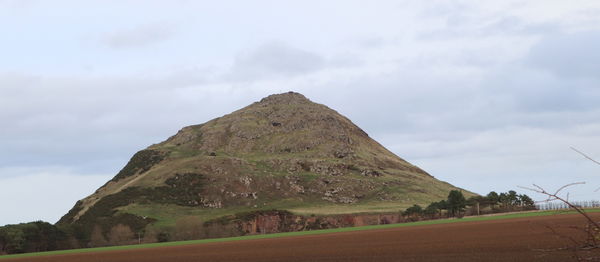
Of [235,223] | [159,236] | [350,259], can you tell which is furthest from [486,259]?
[235,223]

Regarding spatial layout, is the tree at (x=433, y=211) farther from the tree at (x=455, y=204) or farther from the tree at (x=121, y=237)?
the tree at (x=121, y=237)

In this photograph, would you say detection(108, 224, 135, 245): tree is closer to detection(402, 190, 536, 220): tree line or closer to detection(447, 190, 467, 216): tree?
detection(402, 190, 536, 220): tree line

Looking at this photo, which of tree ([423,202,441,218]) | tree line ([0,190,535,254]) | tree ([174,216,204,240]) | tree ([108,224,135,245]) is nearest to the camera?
tree line ([0,190,535,254])

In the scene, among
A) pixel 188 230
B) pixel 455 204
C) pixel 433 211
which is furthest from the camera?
pixel 433 211

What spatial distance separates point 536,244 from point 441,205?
450 ft

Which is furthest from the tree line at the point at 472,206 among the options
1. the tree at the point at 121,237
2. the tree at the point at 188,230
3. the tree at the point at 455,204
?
the tree at the point at 121,237

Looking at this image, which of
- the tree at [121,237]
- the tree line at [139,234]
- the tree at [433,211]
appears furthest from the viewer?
the tree at [433,211]

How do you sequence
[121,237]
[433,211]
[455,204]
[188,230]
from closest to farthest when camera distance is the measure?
[188,230] → [455,204] → [121,237] → [433,211]

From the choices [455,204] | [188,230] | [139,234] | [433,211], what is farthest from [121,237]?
[455,204]

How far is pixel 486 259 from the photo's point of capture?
34.3 meters

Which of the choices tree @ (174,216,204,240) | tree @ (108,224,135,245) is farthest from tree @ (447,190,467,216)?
tree @ (108,224,135,245)

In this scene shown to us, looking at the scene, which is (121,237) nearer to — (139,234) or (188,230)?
(139,234)

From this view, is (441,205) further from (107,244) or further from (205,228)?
(107,244)

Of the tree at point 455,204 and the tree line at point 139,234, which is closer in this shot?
the tree line at point 139,234
